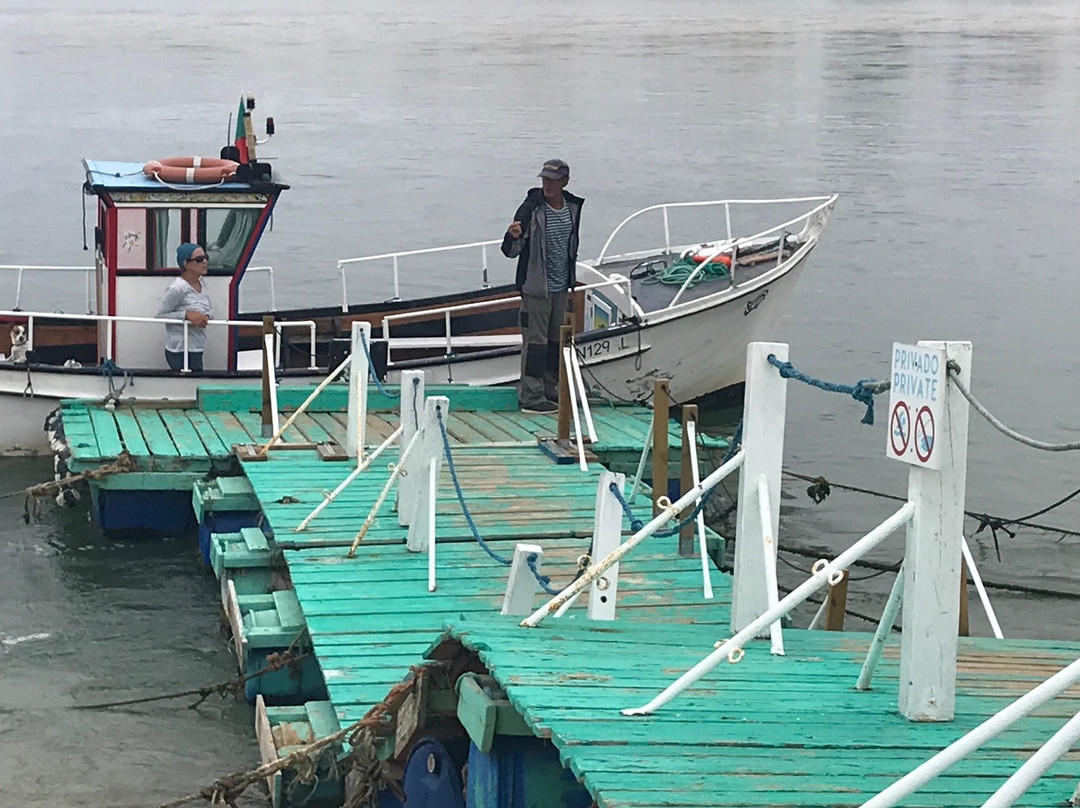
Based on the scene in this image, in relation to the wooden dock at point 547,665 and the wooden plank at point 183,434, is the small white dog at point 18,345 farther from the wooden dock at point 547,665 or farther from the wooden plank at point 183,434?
the wooden dock at point 547,665

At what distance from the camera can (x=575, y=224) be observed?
12.6 meters

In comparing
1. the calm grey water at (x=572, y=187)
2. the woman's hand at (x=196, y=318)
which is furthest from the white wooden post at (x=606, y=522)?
the woman's hand at (x=196, y=318)

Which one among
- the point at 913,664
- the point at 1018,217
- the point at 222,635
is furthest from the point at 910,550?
the point at 1018,217

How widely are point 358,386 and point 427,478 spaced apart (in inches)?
83.5

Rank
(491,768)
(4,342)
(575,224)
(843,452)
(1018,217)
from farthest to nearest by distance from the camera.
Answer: (1018,217), (843,452), (4,342), (575,224), (491,768)

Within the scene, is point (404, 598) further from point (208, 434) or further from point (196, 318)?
point (196, 318)

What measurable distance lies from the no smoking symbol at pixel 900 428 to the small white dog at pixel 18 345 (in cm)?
1012

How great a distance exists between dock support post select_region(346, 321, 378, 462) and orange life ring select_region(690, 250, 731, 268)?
21.2ft

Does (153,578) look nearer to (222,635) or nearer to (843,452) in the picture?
(222,635)

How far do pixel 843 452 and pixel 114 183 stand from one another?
7.90 metres

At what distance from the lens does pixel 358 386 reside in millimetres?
11016

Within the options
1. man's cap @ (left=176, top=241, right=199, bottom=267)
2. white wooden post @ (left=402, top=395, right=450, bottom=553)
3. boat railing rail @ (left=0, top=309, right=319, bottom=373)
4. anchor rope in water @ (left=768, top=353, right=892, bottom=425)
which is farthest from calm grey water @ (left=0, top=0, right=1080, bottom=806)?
anchor rope in water @ (left=768, top=353, right=892, bottom=425)

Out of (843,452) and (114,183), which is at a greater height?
(114,183)

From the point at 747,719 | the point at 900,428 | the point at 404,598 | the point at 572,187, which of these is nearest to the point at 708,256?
the point at 404,598
